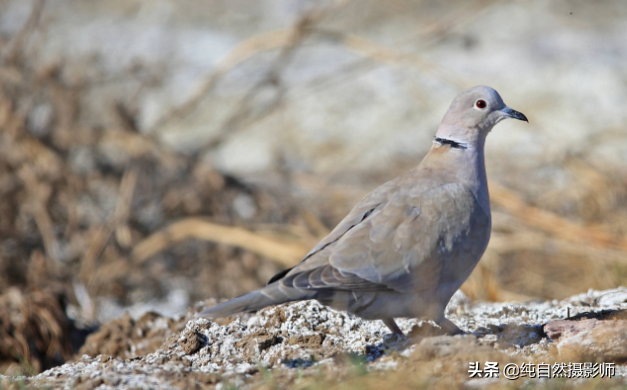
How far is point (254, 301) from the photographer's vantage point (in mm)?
2480

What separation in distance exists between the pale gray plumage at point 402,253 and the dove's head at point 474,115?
0.21 meters

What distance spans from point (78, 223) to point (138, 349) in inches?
115

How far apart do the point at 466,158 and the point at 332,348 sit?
1081 mm

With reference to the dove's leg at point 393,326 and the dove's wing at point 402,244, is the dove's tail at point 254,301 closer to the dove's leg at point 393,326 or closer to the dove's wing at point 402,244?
the dove's wing at point 402,244

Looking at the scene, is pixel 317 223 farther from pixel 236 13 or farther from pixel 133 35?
pixel 236 13

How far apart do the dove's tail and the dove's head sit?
1.20 meters

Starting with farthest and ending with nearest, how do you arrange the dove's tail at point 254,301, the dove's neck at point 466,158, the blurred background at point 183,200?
the blurred background at point 183,200 → the dove's neck at point 466,158 → the dove's tail at point 254,301

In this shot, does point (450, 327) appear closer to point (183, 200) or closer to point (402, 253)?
point (402, 253)

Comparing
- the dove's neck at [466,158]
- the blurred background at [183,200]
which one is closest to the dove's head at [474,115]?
the dove's neck at [466,158]

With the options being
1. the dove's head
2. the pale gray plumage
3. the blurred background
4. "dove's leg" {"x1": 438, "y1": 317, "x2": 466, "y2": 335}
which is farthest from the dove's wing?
the blurred background

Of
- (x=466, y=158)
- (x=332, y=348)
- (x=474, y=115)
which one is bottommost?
(x=332, y=348)

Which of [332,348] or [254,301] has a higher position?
[254,301]

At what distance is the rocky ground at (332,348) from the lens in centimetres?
242

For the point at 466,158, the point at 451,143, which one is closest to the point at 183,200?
the point at 451,143
